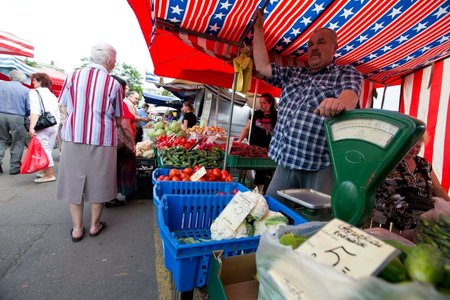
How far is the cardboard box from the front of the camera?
0.87 metres

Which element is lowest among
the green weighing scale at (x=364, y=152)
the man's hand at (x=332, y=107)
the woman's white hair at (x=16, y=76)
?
the green weighing scale at (x=364, y=152)

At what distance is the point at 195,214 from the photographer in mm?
1549

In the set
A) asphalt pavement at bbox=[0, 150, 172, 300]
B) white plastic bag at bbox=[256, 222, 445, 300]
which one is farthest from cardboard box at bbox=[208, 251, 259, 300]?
asphalt pavement at bbox=[0, 150, 172, 300]

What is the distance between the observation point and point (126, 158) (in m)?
3.85

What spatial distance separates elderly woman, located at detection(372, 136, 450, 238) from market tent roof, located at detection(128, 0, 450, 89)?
1109 mm

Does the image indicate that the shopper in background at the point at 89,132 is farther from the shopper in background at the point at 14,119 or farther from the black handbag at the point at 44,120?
the shopper in background at the point at 14,119

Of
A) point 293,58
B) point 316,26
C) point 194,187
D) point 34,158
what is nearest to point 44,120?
point 34,158

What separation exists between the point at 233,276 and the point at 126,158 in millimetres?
3337

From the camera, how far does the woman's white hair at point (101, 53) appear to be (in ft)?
8.62

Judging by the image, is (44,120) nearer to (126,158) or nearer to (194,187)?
(126,158)

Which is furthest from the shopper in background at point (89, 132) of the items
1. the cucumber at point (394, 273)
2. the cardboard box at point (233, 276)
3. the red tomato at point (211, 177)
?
the cucumber at point (394, 273)

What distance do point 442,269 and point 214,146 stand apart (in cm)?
354

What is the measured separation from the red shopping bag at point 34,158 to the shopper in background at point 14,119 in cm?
118

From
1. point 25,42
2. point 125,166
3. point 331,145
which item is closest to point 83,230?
point 125,166
